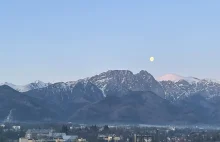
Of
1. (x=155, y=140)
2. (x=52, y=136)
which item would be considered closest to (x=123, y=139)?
(x=155, y=140)

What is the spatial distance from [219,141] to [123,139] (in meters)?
20.9

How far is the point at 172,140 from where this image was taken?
152125 millimetres

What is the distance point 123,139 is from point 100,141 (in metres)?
11.7

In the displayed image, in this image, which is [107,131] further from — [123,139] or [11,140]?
[11,140]

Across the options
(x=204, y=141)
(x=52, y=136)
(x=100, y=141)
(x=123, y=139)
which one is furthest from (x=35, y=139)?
(x=204, y=141)

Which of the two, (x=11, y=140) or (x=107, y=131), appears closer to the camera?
(x=11, y=140)

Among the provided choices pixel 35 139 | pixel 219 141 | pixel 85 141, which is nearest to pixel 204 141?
pixel 219 141

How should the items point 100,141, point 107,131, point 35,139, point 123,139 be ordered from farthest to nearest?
1. point 107,131
2. point 123,139
3. point 100,141
4. point 35,139

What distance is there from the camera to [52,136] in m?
133

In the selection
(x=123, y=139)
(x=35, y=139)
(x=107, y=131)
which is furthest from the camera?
(x=107, y=131)

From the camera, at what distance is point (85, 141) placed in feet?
436

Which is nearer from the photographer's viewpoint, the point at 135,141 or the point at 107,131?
the point at 135,141

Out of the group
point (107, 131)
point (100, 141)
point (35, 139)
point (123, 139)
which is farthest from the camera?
point (107, 131)

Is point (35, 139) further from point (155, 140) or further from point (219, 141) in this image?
point (219, 141)
